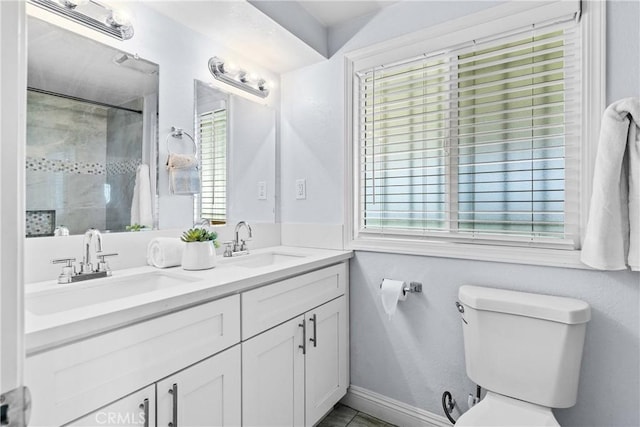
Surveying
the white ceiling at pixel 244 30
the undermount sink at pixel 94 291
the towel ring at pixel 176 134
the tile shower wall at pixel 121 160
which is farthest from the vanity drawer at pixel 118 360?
the white ceiling at pixel 244 30

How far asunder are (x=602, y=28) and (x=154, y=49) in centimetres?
186

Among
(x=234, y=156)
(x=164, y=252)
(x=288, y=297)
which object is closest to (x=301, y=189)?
(x=234, y=156)

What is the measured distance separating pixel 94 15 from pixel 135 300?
45.4 inches

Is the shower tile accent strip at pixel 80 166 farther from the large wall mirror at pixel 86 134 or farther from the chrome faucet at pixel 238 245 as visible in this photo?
the chrome faucet at pixel 238 245

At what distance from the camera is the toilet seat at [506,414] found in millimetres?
1193

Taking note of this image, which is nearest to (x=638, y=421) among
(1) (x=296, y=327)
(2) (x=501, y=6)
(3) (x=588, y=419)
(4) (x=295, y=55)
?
(3) (x=588, y=419)

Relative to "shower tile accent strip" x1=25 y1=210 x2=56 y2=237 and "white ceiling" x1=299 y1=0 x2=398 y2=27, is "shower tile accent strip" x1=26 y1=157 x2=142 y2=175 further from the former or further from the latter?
"white ceiling" x1=299 y1=0 x2=398 y2=27

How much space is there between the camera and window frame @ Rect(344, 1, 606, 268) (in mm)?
1309

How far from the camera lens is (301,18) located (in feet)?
6.05

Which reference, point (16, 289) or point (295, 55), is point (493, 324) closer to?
point (16, 289)

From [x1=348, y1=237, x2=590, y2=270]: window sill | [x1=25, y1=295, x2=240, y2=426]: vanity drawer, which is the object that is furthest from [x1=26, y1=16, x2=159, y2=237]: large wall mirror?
[x1=348, y1=237, x2=590, y2=270]: window sill

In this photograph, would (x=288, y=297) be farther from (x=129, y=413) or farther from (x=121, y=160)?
(x=121, y=160)

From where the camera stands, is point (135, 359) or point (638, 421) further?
point (638, 421)

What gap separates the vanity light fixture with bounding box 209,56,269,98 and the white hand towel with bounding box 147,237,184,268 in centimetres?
95
